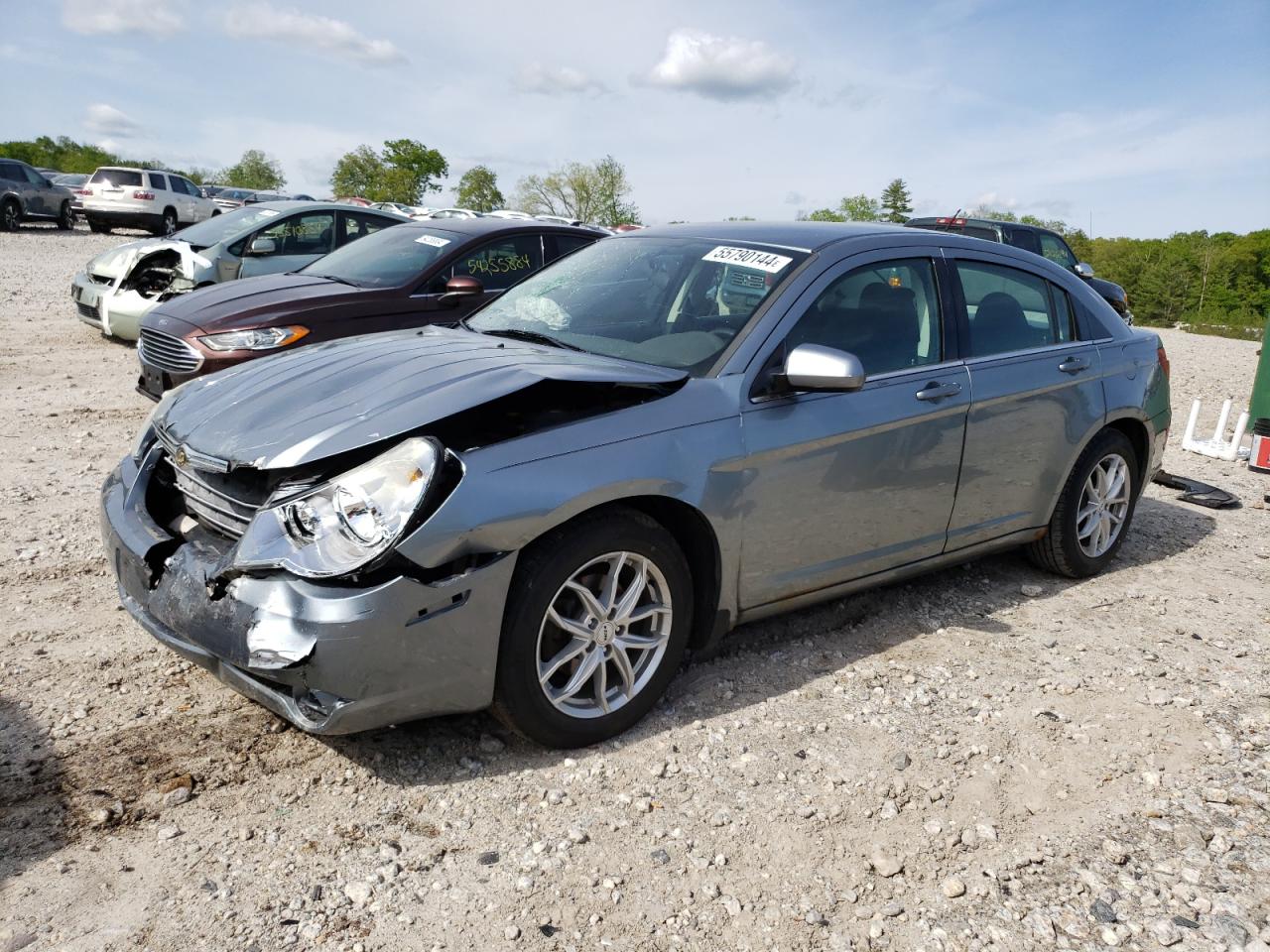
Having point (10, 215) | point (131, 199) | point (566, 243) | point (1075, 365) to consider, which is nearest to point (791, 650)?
point (1075, 365)

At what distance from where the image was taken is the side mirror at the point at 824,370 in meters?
3.54

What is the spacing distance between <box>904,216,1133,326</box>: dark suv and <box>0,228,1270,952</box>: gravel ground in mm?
9804

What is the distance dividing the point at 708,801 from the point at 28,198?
31.0 metres

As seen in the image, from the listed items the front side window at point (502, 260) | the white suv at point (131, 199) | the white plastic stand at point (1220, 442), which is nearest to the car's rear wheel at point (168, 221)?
the white suv at point (131, 199)

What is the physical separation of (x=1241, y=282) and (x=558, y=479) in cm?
10522

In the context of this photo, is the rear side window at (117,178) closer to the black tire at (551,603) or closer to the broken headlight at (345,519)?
the broken headlight at (345,519)

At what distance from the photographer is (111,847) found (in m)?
2.78

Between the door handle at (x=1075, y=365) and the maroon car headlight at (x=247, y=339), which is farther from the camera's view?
the maroon car headlight at (x=247, y=339)

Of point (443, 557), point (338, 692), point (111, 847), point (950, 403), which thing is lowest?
point (111, 847)

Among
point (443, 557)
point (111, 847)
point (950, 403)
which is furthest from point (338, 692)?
point (950, 403)

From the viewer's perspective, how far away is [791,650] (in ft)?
13.9

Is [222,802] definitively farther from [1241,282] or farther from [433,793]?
[1241,282]

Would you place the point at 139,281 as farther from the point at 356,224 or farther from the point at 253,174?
the point at 253,174

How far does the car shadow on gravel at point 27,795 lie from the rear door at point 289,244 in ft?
24.5
